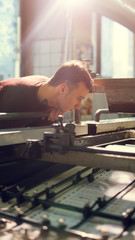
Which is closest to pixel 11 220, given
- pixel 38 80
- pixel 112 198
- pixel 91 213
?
pixel 91 213

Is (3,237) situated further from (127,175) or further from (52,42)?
(52,42)

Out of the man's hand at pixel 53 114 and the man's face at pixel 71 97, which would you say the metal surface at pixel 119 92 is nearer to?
the man's face at pixel 71 97

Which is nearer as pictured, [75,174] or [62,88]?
[75,174]

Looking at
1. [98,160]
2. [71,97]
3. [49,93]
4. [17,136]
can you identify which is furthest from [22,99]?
[98,160]

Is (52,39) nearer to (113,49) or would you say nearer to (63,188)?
(113,49)

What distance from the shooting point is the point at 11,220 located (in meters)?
0.92

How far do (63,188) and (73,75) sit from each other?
718 mm

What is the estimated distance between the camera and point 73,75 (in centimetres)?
168

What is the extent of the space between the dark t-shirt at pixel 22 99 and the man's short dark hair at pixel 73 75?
0.21 meters

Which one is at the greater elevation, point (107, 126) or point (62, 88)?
point (62, 88)

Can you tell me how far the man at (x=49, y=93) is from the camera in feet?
5.52

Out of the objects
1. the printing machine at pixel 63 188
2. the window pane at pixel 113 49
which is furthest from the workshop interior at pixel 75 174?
the window pane at pixel 113 49

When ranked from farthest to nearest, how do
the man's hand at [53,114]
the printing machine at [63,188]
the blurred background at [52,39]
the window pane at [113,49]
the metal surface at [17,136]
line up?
the window pane at [113,49], the blurred background at [52,39], the man's hand at [53,114], the metal surface at [17,136], the printing machine at [63,188]

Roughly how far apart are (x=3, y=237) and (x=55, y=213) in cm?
19
